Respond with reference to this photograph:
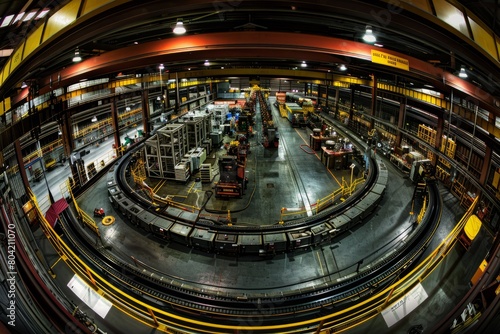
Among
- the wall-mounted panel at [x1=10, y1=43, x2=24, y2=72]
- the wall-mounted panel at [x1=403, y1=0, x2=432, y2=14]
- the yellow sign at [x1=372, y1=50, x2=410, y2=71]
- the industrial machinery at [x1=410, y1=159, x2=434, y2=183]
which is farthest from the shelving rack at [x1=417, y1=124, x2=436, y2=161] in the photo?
the wall-mounted panel at [x1=10, y1=43, x2=24, y2=72]

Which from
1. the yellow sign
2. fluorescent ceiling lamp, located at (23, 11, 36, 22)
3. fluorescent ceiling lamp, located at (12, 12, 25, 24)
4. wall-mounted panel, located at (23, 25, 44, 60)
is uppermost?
fluorescent ceiling lamp, located at (23, 11, 36, 22)

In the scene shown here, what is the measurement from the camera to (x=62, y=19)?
4902mm

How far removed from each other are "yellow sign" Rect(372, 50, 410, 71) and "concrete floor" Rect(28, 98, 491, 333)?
5860 millimetres

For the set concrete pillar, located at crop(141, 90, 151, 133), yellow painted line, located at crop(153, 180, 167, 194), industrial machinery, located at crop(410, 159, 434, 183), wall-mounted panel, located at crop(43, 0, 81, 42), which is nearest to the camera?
wall-mounted panel, located at crop(43, 0, 81, 42)

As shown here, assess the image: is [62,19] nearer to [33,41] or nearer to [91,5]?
[91,5]

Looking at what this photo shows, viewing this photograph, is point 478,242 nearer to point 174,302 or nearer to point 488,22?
point 488,22

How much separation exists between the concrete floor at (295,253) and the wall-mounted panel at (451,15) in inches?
222

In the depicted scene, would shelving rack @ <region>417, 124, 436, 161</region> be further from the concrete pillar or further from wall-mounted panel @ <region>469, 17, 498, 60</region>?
the concrete pillar

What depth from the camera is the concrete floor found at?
5.35m

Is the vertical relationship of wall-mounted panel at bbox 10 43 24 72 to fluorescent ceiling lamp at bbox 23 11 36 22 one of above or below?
below

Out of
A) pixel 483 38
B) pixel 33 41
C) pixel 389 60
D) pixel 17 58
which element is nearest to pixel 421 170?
pixel 389 60

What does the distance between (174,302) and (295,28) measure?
11043mm

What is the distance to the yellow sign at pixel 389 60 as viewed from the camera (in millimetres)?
7160

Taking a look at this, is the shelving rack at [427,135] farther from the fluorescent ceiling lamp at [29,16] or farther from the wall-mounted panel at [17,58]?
the fluorescent ceiling lamp at [29,16]
